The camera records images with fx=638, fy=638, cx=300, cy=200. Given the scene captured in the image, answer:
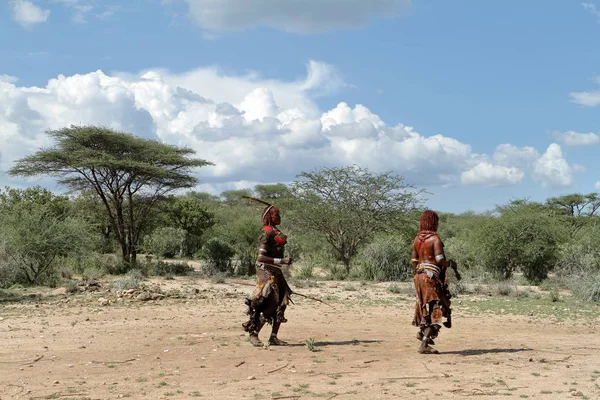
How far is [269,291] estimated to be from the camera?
9.45m

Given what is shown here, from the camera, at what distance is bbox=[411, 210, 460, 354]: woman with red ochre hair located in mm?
8828

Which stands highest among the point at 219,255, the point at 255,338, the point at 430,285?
the point at 219,255

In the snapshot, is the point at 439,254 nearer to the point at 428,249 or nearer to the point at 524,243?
the point at 428,249

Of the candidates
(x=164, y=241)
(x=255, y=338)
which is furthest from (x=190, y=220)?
(x=255, y=338)

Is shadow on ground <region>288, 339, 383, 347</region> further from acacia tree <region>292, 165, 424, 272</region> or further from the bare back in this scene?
acacia tree <region>292, 165, 424, 272</region>

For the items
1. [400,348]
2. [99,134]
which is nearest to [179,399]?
[400,348]

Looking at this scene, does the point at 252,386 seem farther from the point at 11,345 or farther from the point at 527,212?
the point at 527,212

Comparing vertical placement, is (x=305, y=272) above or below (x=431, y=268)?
below

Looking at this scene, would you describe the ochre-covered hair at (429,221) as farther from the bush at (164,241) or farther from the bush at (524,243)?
the bush at (164,241)

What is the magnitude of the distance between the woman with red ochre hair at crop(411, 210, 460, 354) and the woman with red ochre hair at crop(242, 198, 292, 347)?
1957mm

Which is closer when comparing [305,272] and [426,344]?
[426,344]

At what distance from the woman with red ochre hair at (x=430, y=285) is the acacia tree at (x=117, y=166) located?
19.1m

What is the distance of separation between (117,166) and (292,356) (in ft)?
64.1

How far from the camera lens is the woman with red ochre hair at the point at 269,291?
9477 millimetres
